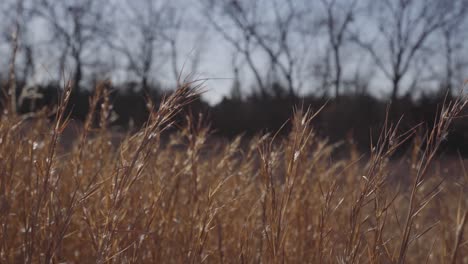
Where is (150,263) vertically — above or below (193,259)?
below

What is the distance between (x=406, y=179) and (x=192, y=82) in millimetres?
7207

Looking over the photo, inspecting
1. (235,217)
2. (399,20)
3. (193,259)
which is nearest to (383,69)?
(399,20)

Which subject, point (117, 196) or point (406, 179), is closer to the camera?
point (117, 196)

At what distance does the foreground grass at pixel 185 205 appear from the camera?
1224 mm

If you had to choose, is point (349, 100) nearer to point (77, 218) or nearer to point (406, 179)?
point (406, 179)

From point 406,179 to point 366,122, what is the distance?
2390 millimetres

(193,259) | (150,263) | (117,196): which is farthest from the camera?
(150,263)

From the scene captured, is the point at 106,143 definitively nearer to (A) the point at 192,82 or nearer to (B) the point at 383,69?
(A) the point at 192,82

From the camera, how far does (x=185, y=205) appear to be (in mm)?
2211

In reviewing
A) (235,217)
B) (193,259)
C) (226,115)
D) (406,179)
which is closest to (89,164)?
(235,217)

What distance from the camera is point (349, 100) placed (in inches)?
402

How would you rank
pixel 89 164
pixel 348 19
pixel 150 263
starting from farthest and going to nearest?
pixel 348 19, pixel 89 164, pixel 150 263

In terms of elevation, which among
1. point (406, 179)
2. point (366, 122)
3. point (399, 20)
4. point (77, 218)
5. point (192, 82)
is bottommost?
point (406, 179)

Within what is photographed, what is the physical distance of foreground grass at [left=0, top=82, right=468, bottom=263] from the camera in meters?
1.22
